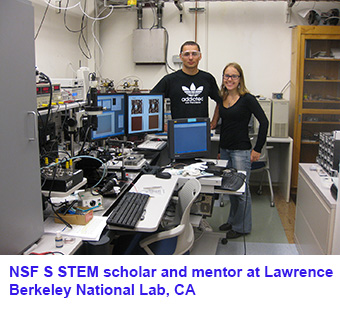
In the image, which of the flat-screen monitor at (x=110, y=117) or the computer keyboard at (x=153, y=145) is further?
the computer keyboard at (x=153, y=145)

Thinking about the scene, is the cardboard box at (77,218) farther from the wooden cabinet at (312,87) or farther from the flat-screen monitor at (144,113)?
the wooden cabinet at (312,87)

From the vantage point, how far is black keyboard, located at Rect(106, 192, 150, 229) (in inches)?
75.0

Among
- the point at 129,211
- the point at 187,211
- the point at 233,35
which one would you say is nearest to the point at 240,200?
the point at 187,211

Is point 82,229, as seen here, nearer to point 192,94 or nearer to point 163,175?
point 163,175

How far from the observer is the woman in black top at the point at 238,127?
313cm

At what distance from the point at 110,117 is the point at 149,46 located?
2.14 m

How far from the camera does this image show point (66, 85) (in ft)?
9.32

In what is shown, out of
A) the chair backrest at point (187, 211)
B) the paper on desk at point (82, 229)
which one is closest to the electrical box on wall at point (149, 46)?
the chair backrest at point (187, 211)

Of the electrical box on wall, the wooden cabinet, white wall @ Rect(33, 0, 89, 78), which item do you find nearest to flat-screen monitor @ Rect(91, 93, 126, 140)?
white wall @ Rect(33, 0, 89, 78)

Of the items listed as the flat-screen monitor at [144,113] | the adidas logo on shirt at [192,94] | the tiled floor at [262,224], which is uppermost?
the adidas logo on shirt at [192,94]

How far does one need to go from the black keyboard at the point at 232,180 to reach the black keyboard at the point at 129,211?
0.70 metres

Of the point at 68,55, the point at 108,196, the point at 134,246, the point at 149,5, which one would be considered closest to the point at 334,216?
the point at 134,246
